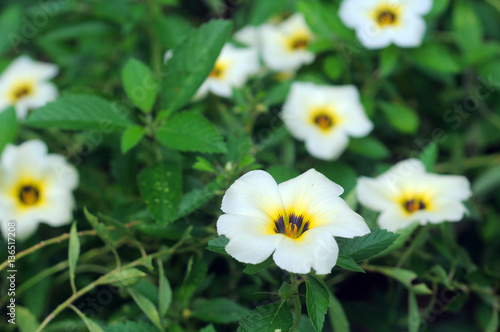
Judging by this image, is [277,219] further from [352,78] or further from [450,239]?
[352,78]

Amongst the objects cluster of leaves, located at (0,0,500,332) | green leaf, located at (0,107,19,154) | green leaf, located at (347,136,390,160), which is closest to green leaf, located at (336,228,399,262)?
cluster of leaves, located at (0,0,500,332)

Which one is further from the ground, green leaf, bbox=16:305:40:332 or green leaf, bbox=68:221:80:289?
green leaf, bbox=68:221:80:289

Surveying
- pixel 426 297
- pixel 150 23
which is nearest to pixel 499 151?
pixel 426 297

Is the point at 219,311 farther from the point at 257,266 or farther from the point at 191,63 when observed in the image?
the point at 191,63

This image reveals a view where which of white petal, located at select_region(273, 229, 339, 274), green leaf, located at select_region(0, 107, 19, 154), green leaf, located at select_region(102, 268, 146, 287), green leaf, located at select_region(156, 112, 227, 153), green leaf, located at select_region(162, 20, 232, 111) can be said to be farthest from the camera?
green leaf, located at select_region(0, 107, 19, 154)

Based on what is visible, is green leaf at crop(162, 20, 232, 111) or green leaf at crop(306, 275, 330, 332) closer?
green leaf at crop(306, 275, 330, 332)

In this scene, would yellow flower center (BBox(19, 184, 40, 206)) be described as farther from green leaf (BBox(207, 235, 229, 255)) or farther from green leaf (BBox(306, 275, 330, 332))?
green leaf (BBox(306, 275, 330, 332))

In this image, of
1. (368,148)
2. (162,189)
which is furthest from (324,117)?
(162,189)
